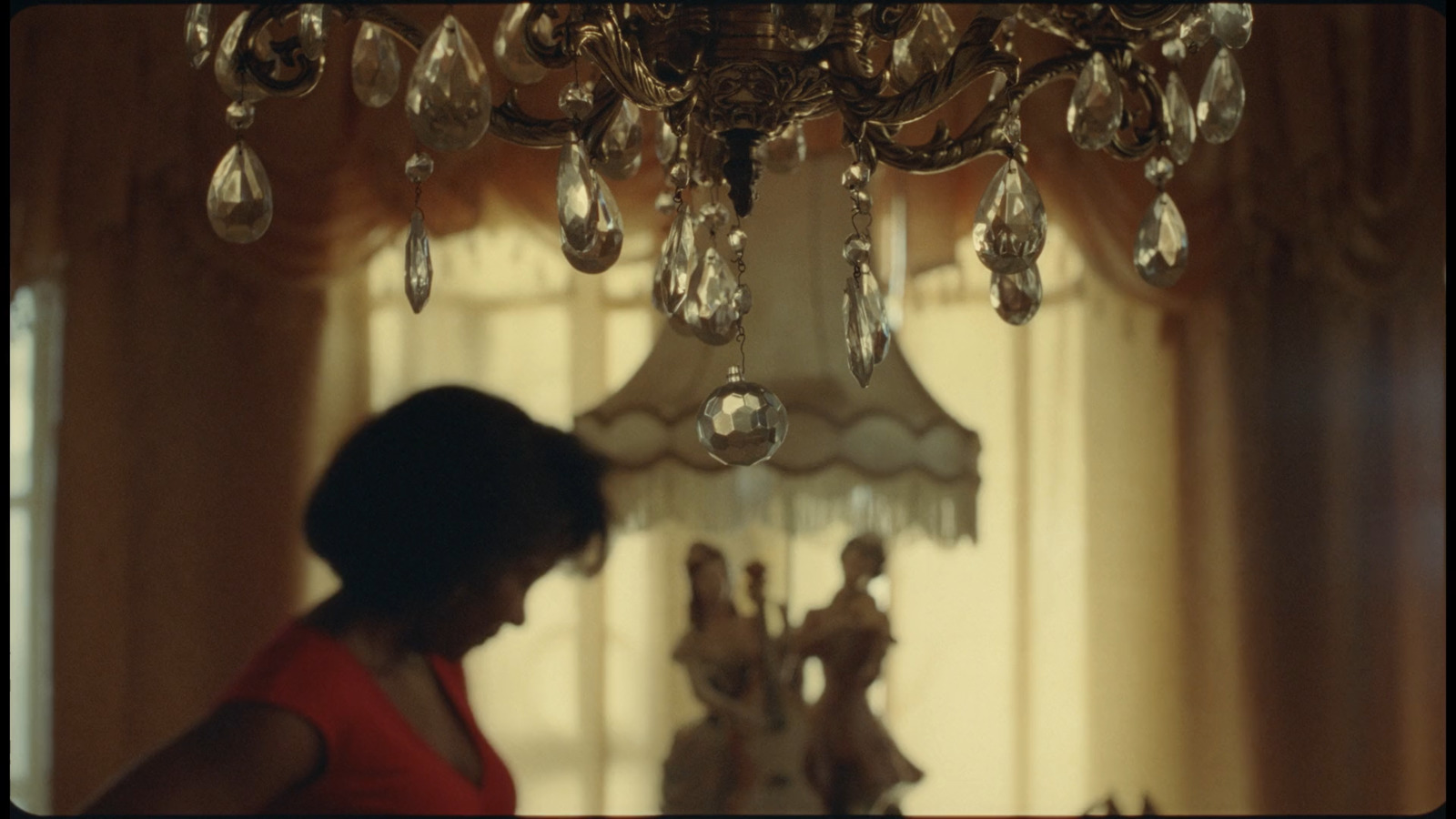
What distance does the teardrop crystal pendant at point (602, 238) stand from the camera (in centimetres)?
85

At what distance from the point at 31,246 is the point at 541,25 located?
174 centimetres

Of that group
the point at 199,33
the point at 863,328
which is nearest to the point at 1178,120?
the point at 863,328

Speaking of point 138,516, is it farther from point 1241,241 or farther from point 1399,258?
point 1399,258

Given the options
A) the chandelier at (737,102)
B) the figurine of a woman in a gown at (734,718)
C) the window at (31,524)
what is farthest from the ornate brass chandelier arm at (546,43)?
the window at (31,524)

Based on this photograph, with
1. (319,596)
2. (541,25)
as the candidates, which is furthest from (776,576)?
(541,25)

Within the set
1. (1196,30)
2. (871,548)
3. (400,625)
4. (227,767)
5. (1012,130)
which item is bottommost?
(227,767)

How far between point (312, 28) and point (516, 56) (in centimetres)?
27

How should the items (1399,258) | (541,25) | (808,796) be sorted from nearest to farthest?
(541,25), (808,796), (1399,258)

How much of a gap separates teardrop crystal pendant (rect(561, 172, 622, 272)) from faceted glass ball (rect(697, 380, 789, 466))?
0.12 meters

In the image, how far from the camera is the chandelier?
84 cm

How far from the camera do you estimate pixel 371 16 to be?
0.87m

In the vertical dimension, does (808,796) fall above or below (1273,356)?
below

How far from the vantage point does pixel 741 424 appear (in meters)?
0.85

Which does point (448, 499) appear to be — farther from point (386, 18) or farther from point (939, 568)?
point (386, 18)
